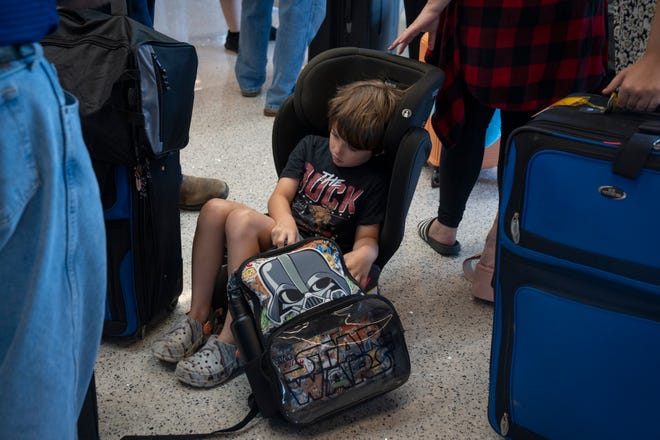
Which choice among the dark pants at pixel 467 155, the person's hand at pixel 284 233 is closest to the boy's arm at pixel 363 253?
the person's hand at pixel 284 233

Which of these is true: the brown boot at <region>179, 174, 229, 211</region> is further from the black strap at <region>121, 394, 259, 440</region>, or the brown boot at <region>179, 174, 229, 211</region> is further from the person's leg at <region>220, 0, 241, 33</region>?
the person's leg at <region>220, 0, 241, 33</region>

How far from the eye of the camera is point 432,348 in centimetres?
170

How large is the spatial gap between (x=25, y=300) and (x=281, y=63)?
2419 mm

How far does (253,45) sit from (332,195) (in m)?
1.75

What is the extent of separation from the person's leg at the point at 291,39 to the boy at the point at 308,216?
1.39m

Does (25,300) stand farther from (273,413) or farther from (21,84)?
(273,413)

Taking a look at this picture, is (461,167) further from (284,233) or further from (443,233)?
(284,233)

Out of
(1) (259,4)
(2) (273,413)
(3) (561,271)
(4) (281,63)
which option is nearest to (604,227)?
(3) (561,271)

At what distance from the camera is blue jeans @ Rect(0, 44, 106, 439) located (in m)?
0.68

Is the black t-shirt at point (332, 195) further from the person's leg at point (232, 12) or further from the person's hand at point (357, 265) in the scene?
the person's leg at point (232, 12)

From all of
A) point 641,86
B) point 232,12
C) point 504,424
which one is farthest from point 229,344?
point 232,12

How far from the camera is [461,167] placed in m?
1.87

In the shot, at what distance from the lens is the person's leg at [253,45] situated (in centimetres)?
313

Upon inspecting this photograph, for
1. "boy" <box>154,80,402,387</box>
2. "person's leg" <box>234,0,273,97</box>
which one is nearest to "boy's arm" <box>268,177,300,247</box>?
"boy" <box>154,80,402,387</box>
